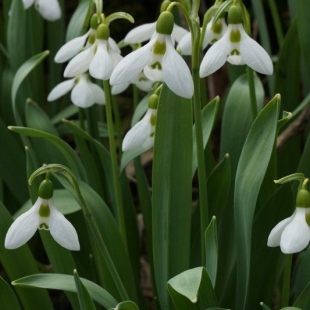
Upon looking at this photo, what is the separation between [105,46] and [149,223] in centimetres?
61

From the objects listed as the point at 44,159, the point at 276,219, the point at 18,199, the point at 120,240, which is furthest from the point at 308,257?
the point at 18,199

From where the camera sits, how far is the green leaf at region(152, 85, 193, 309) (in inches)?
63.4

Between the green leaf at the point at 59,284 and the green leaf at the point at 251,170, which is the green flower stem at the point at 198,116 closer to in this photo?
the green leaf at the point at 251,170

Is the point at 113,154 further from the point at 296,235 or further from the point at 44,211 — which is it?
the point at 296,235

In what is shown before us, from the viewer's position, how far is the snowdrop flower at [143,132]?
166 centimetres

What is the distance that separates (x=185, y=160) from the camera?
1.64 m

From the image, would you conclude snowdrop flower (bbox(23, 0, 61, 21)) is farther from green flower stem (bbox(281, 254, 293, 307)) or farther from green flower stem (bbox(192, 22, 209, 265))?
green flower stem (bbox(281, 254, 293, 307))

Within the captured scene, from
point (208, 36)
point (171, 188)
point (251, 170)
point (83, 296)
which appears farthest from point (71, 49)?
point (83, 296)

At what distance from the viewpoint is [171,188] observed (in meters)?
1.66

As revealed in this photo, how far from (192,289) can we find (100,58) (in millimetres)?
580

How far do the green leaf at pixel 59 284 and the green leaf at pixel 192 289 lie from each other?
6.8 inches

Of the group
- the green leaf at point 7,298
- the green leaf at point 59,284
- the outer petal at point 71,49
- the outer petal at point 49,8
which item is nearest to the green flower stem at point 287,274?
the green leaf at point 59,284

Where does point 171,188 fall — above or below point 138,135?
below

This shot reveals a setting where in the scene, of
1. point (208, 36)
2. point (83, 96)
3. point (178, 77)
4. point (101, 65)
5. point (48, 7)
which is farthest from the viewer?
point (48, 7)
